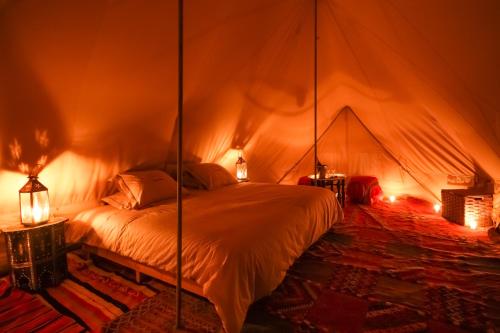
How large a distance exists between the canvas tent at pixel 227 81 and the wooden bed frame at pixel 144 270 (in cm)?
60

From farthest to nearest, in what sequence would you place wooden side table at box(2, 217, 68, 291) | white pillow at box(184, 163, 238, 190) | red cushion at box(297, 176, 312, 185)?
red cushion at box(297, 176, 312, 185) < white pillow at box(184, 163, 238, 190) < wooden side table at box(2, 217, 68, 291)

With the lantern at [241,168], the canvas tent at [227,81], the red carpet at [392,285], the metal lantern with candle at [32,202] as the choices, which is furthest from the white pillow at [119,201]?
the lantern at [241,168]

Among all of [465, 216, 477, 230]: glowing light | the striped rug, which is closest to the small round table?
[465, 216, 477, 230]: glowing light

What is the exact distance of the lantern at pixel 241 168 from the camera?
4.35 metres

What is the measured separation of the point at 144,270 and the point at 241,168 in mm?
2526

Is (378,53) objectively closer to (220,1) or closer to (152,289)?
(220,1)

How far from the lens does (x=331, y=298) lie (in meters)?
1.90

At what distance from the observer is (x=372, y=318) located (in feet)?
5.51

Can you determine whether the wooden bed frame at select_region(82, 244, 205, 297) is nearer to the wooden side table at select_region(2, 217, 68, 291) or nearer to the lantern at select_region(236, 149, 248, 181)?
the wooden side table at select_region(2, 217, 68, 291)

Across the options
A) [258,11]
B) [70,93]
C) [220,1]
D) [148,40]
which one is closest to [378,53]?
[258,11]

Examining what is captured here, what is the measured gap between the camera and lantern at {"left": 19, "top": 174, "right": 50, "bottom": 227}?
2.08 meters

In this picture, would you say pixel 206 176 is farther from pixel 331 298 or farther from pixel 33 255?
pixel 331 298

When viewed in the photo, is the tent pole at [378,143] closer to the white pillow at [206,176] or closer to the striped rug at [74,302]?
the white pillow at [206,176]

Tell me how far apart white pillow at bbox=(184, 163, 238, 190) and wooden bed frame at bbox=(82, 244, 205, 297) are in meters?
1.29
